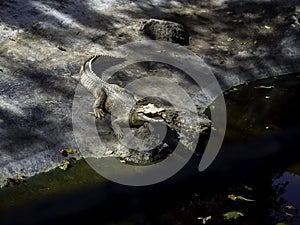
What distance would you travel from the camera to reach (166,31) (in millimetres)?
11383

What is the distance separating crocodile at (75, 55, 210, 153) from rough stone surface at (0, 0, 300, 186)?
1.61 feet

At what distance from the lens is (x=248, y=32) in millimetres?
12523

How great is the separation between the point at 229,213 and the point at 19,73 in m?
5.72

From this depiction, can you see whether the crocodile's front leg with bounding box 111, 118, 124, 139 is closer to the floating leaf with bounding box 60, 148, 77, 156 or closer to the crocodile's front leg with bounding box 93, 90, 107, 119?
the crocodile's front leg with bounding box 93, 90, 107, 119

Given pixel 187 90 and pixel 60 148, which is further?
pixel 187 90

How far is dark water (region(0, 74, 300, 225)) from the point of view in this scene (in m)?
5.88

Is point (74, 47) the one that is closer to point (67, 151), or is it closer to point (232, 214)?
point (67, 151)

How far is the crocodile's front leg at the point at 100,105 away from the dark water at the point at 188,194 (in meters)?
1.43

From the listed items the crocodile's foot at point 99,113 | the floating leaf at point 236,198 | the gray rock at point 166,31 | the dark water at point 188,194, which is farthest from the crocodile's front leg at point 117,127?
the gray rock at point 166,31

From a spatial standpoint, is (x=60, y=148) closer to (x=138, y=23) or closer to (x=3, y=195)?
(x=3, y=195)

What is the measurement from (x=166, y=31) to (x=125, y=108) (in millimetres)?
4103

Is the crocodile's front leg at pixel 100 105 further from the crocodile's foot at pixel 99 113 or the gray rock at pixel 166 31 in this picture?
the gray rock at pixel 166 31

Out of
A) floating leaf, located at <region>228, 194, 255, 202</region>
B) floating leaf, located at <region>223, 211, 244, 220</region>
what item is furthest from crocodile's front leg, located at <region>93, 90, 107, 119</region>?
floating leaf, located at <region>223, 211, 244, 220</region>

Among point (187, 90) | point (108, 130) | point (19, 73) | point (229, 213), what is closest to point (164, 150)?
point (108, 130)
